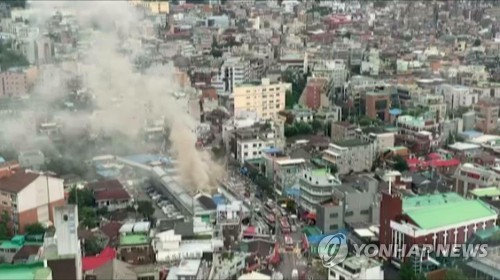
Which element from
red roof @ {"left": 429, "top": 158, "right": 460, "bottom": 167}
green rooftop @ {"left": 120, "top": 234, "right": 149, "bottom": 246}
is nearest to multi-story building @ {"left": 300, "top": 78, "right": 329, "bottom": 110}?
red roof @ {"left": 429, "top": 158, "right": 460, "bottom": 167}

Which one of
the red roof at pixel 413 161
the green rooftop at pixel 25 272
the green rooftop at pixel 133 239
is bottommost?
the green rooftop at pixel 133 239

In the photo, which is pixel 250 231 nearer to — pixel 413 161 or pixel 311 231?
pixel 311 231

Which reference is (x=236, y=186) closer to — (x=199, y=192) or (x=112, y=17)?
(x=199, y=192)

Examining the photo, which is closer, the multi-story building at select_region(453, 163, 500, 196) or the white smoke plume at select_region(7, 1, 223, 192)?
the multi-story building at select_region(453, 163, 500, 196)

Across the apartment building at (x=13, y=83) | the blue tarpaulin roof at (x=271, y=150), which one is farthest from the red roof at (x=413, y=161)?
the apartment building at (x=13, y=83)

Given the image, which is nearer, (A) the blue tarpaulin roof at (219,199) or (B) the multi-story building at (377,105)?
(A) the blue tarpaulin roof at (219,199)

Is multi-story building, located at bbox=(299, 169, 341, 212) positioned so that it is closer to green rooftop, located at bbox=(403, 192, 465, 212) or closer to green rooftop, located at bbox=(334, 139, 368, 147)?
green rooftop, located at bbox=(403, 192, 465, 212)

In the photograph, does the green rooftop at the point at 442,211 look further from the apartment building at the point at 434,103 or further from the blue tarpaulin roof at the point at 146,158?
the apartment building at the point at 434,103
